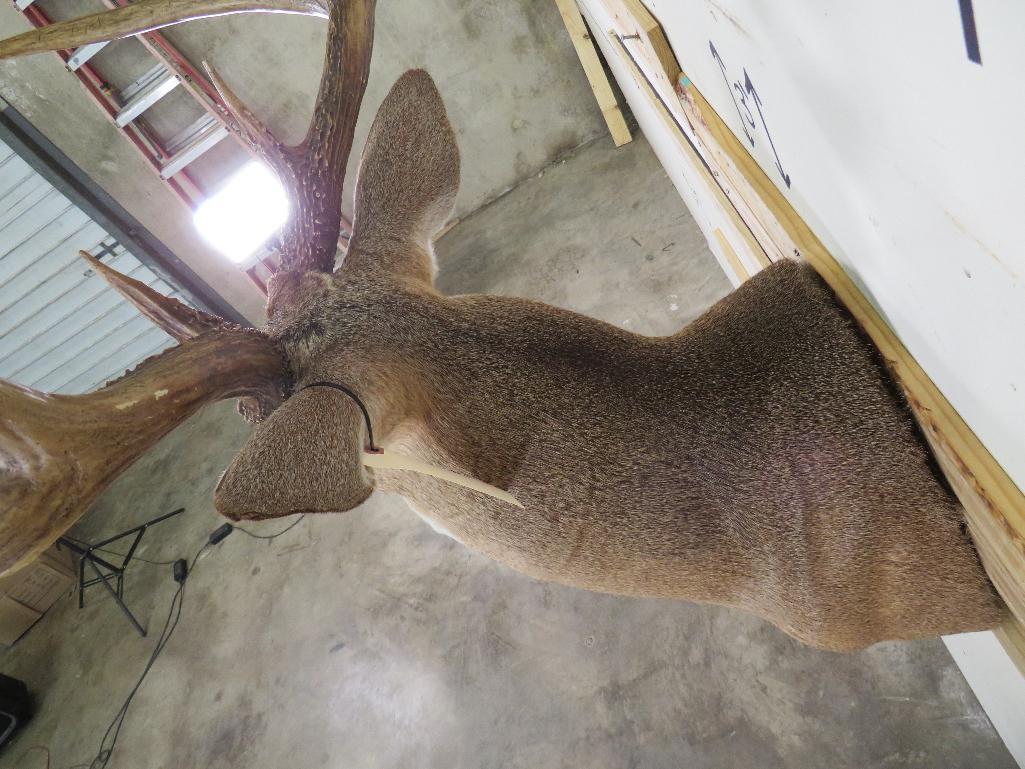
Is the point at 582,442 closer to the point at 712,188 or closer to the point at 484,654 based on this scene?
the point at 712,188

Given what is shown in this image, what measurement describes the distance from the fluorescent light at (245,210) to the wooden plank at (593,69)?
2862 mm

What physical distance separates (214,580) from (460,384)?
13.7 feet

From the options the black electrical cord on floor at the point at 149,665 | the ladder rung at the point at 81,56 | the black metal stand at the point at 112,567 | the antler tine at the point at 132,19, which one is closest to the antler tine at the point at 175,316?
the antler tine at the point at 132,19

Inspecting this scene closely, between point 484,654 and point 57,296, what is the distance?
18.0 ft

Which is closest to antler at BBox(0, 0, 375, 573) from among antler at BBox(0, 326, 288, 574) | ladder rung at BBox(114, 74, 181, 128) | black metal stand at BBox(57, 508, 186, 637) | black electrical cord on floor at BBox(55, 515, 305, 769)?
antler at BBox(0, 326, 288, 574)

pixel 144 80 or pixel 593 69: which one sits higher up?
pixel 144 80

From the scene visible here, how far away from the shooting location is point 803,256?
1472mm

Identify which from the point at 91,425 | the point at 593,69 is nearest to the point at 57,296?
the point at 593,69

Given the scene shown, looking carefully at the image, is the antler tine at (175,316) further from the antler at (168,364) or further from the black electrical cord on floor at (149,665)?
the black electrical cord on floor at (149,665)

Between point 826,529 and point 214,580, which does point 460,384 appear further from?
point 214,580

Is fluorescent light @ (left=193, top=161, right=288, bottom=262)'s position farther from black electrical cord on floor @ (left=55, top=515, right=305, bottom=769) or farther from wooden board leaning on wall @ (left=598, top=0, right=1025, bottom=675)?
wooden board leaning on wall @ (left=598, top=0, right=1025, bottom=675)

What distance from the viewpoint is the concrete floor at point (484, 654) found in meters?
2.48

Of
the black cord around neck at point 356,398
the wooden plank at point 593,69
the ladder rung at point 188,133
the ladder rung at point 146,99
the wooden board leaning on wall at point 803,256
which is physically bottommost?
the wooden plank at point 593,69

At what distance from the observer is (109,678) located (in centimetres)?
471
